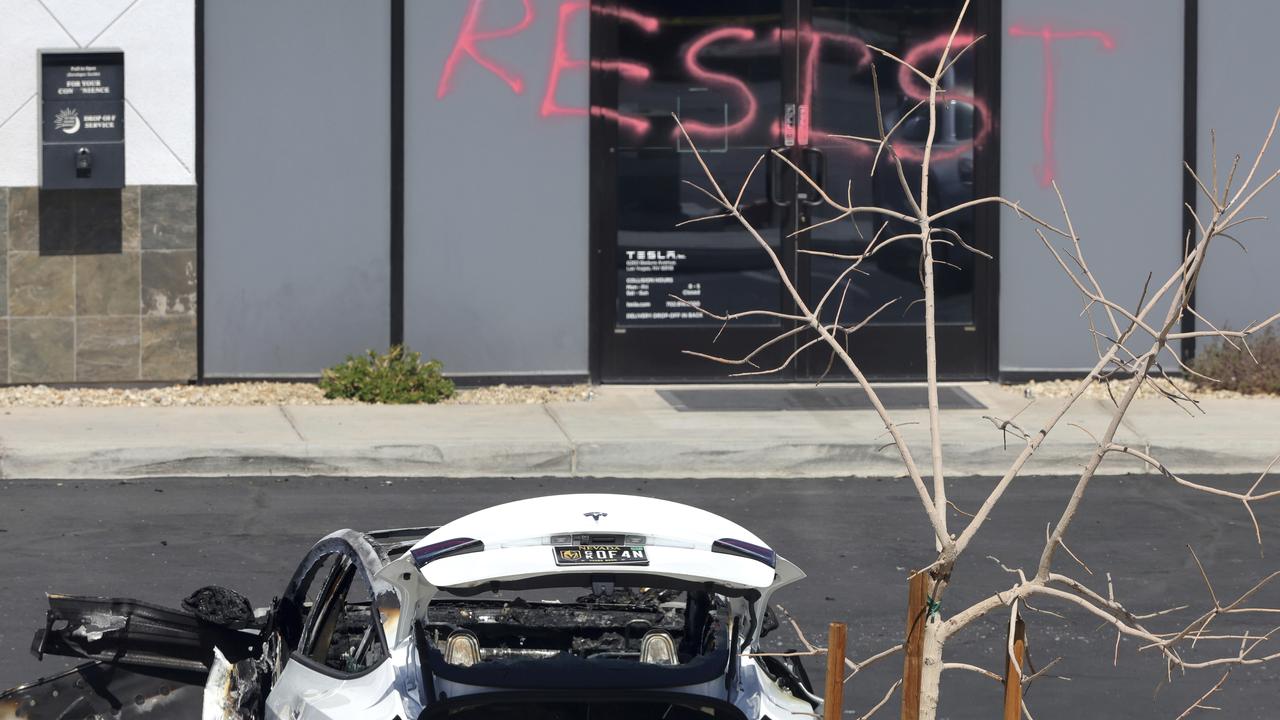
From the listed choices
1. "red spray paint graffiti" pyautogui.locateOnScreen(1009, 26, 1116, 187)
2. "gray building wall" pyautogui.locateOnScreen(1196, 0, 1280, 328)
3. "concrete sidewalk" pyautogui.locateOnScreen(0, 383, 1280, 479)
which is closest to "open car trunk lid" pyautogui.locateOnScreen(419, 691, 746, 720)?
"concrete sidewalk" pyautogui.locateOnScreen(0, 383, 1280, 479)

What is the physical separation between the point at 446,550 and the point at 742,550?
2.44 ft

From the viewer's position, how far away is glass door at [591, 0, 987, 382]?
14328 mm

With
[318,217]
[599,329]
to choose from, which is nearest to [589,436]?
[599,329]

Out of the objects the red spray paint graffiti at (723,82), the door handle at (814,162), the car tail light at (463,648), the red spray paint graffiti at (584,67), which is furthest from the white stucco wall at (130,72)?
the car tail light at (463,648)

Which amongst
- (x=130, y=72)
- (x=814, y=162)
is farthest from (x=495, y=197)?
(x=130, y=72)

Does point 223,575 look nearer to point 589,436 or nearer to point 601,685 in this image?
point 589,436

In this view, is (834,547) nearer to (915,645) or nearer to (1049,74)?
(915,645)

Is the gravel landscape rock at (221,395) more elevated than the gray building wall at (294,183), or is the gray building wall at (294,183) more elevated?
the gray building wall at (294,183)

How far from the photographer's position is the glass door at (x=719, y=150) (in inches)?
564

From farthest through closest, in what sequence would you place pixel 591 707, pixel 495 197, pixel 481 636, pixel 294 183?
pixel 495 197 → pixel 294 183 → pixel 481 636 → pixel 591 707

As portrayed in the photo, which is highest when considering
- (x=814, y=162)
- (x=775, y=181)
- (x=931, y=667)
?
(x=814, y=162)

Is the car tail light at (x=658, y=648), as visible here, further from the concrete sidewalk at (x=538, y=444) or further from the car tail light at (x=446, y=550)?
the concrete sidewalk at (x=538, y=444)

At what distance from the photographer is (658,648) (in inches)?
213

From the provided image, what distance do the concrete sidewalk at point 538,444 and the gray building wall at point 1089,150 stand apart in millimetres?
1717
